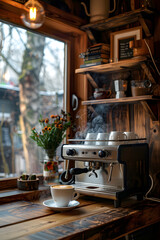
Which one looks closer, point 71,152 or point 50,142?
point 71,152

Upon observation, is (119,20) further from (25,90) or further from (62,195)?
(62,195)

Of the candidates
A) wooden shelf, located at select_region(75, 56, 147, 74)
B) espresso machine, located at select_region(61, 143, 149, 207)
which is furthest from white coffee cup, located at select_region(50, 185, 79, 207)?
wooden shelf, located at select_region(75, 56, 147, 74)

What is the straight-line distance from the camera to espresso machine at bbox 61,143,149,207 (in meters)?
1.57

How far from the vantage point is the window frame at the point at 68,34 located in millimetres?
1969

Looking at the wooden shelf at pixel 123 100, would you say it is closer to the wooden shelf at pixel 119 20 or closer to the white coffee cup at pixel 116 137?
the white coffee cup at pixel 116 137

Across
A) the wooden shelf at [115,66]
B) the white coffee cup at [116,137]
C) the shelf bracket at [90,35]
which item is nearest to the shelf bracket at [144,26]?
the wooden shelf at [115,66]

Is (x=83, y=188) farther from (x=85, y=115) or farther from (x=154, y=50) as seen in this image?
(x=154, y=50)

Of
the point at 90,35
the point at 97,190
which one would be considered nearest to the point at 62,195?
the point at 97,190

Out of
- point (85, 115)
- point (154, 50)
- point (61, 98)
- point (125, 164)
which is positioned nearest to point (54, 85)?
point (61, 98)

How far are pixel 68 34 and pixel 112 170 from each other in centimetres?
121

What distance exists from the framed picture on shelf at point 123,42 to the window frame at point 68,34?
0.27 metres

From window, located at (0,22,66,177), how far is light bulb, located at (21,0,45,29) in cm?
19

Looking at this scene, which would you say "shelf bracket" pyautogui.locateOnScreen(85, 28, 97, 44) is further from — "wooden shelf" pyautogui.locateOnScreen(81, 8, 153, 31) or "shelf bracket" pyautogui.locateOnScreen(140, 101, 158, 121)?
"shelf bracket" pyautogui.locateOnScreen(140, 101, 158, 121)

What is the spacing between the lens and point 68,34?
7.73 feet
